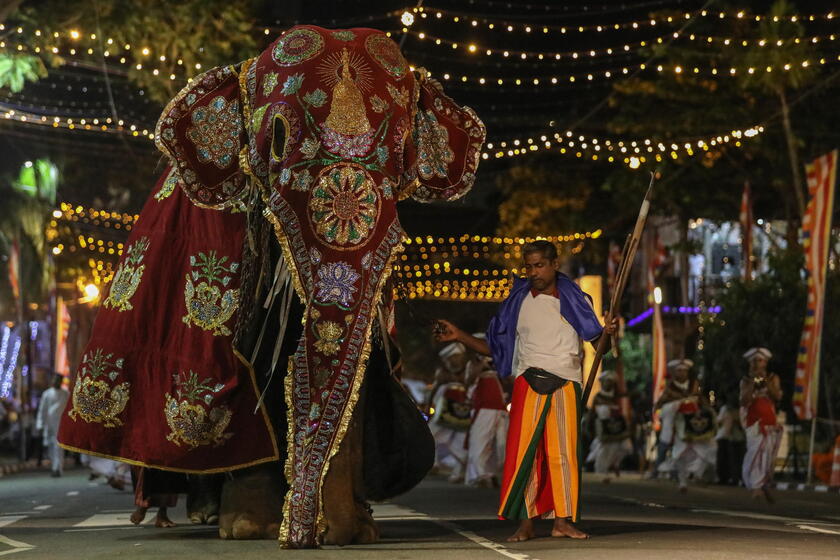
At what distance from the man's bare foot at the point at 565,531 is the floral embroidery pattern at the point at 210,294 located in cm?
220

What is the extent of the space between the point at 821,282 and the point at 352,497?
1235cm

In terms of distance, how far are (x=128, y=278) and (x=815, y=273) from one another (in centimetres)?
1157

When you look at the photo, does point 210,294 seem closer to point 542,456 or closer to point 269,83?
point 269,83

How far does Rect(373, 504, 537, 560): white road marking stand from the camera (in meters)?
8.39

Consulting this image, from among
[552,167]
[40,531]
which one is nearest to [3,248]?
[552,167]

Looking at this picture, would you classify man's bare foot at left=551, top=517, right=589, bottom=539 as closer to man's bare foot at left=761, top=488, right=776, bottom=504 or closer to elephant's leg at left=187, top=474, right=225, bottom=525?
elephant's leg at left=187, top=474, right=225, bottom=525

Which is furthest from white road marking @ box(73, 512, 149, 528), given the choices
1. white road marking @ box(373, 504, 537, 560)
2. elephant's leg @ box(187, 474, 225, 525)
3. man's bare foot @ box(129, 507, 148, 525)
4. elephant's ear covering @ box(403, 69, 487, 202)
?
elephant's ear covering @ box(403, 69, 487, 202)

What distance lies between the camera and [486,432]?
836 inches

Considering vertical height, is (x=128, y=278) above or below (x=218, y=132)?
below

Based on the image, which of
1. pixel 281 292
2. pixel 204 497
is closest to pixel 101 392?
pixel 204 497

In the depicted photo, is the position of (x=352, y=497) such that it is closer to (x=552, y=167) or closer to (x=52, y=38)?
(x=52, y=38)

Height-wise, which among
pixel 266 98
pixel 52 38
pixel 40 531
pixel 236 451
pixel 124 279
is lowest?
pixel 40 531

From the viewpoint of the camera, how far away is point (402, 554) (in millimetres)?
8219

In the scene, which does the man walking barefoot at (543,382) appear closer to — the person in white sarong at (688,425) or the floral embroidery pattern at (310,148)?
the floral embroidery pattern at (310,148)
